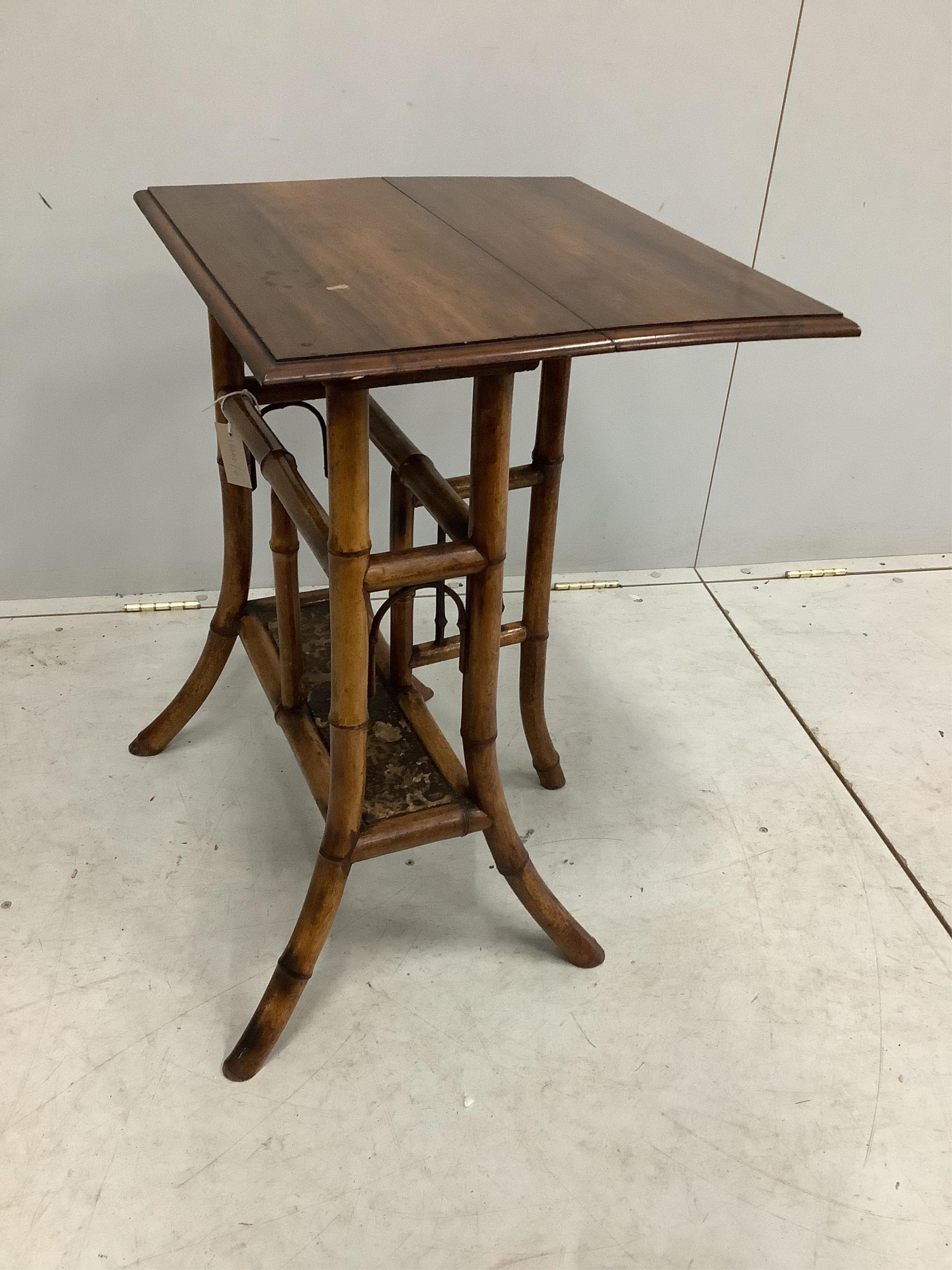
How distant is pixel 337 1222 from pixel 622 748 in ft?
3.54

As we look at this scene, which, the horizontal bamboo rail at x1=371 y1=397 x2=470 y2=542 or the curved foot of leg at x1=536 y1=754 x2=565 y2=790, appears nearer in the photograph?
the horizontal bamboo rail at x1=371 y1=397 x2=470 y2=542

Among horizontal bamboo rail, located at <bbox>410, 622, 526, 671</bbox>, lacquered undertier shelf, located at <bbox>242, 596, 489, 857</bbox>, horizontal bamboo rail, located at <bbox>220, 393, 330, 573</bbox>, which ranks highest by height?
horizontal bamboo rail, located at <bbox>220, 393, 330, 573</bbox>

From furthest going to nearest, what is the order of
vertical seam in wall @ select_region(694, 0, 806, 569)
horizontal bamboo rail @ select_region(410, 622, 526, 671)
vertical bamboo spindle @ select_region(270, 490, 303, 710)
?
vertical seam in wall @ select_region(694, 0, 806, 569)
horizontal bamboo rail @ select_region(410, 622, 526, 671)
vertical bamboo spindle @ select_region(270, 490, 303, 710)

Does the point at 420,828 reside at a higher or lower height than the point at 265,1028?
higher

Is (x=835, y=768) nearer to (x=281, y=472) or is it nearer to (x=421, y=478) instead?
(x=421, y=478)

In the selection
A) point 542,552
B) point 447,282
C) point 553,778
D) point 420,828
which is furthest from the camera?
point 553,778

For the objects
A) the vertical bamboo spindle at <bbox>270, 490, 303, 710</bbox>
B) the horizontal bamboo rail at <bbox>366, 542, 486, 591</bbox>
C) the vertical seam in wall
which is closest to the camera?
the horizontal bamboo rail at <bbox>366, 542, 486, 591</bbox>

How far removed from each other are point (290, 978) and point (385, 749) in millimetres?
366

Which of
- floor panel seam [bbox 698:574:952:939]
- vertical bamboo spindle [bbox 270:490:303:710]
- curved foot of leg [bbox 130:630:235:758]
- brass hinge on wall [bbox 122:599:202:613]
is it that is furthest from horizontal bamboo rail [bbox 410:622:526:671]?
brass hinge on wall [bbox 122:599:202:613]

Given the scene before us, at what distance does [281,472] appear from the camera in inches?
58.2

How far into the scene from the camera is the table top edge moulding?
3.61 feet

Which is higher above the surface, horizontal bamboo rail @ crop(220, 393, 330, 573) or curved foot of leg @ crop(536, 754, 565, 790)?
horizontal bamboo rail @ crop(220, 393, 330, 573)

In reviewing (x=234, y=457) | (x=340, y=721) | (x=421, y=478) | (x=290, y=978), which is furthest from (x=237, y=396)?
(x=290, y=978)

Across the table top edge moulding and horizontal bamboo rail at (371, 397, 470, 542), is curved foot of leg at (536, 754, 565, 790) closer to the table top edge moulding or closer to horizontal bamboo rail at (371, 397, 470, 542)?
horizontal bamboo rail at (371, 397, 470, 542)
